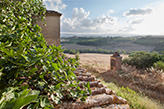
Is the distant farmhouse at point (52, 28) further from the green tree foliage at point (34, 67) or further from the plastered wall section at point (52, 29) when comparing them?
the green tree foliage at point (34, 67)

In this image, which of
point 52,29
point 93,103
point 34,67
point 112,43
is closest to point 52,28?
point 52,29

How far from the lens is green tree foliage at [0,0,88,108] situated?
98 cm

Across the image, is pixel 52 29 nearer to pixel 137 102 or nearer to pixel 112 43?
pixel 137 102

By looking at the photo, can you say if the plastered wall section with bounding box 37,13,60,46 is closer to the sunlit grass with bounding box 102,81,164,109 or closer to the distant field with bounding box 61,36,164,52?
the sunlit grass with bounding box 102,81,164,109

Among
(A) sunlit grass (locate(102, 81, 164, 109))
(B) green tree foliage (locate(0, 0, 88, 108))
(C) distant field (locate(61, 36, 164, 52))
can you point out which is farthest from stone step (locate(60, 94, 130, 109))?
(C) distant field (locate(61, 36, 164, 52))

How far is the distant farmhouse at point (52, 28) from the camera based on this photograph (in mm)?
6293

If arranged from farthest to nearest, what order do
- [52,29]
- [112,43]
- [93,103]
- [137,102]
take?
1. [112,43]
2. [52,29]
3. [137,102]
4. [93,103]

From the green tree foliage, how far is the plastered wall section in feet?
12.3

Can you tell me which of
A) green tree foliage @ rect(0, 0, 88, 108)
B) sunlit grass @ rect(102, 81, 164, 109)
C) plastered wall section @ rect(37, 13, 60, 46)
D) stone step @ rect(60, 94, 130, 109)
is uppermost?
plastered wall section @ rect(37, 13, 60, 46)

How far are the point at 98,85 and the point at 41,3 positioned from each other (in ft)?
15.0

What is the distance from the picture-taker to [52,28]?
6441 mm

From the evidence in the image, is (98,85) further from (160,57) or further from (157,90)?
(160,57)

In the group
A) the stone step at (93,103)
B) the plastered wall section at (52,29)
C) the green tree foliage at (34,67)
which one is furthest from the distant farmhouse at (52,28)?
the stone step at (93,103)

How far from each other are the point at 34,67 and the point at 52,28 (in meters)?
5.78
